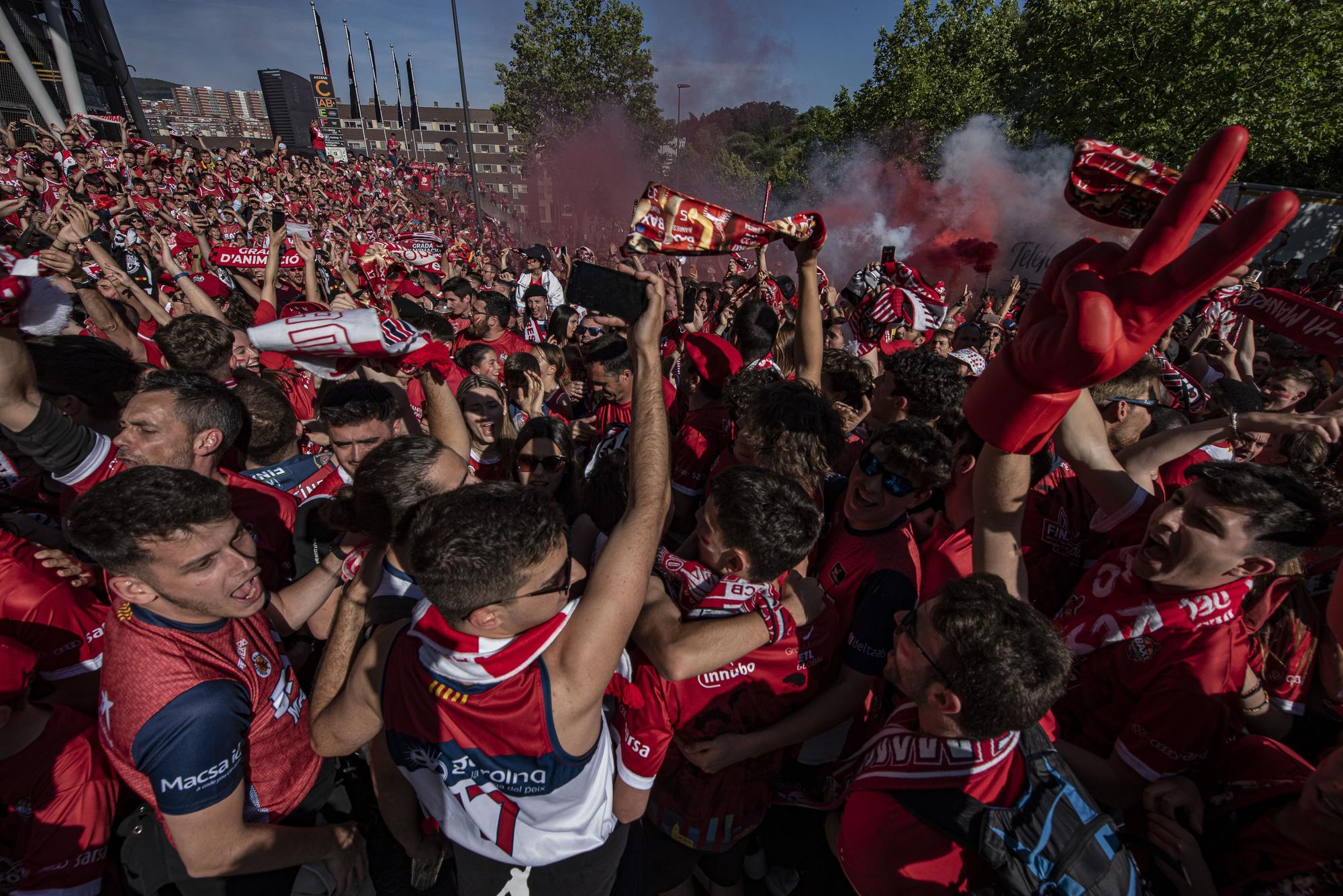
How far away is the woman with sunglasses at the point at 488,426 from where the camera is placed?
3.99 meters

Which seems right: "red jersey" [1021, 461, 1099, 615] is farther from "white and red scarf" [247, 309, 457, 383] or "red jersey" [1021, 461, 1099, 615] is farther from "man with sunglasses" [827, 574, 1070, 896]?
"white and red scarf" [247, 309, 457, 383]

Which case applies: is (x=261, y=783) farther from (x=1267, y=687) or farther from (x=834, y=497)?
(x=1267, y=687)

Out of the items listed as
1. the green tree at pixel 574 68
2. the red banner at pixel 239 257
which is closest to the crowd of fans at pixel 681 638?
the red banner at pixel 239 257

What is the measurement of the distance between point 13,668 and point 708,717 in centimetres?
230

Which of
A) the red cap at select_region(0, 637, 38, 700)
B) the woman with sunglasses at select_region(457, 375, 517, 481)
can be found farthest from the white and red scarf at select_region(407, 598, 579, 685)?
the woman with sunglasses at select_region(457, 375, 517, 481)

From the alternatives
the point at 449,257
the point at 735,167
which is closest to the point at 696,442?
the point at 449,257

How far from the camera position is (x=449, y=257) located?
11.2 m

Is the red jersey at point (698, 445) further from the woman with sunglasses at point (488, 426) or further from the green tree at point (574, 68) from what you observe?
the green tree at point (574, 68)

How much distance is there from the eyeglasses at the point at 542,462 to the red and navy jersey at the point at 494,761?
5.68ft

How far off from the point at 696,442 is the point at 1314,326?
3.10 m

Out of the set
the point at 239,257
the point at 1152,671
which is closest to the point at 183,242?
the point at 239,257

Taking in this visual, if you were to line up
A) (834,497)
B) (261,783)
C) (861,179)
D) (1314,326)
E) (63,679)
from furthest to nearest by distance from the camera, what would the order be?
(861,179), (834,497), (1314,326), (63,679), (261,783)

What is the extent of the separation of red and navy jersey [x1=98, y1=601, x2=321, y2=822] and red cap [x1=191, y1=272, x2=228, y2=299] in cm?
758

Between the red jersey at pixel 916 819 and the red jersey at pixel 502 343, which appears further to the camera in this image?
the red jersey at pixel 502 343
